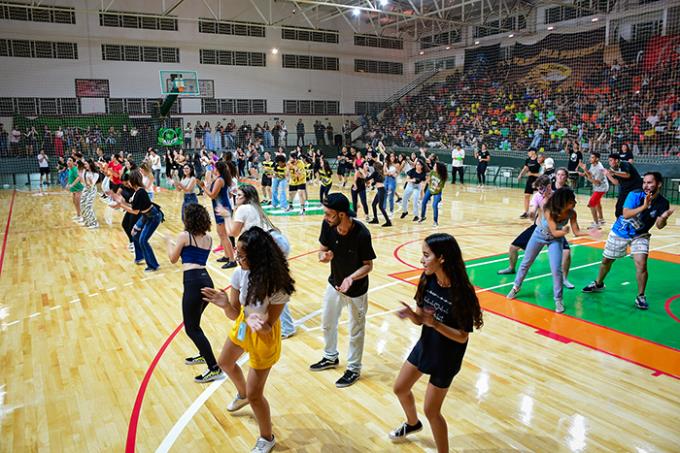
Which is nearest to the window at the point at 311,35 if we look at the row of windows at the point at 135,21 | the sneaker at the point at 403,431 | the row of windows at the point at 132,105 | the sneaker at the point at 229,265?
the row of windows at the point at 135,21

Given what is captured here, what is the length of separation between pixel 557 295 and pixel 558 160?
17424 mm

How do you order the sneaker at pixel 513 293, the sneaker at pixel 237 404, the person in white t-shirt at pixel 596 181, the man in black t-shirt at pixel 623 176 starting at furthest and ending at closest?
the person in white t-shirt at pixel 596 181, the man in black t-shirt at pixel 623 176, the sneaker at pixel 513 293, the sneaker at pixel 237 404

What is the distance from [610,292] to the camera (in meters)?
7.70

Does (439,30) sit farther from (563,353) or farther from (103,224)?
(563,353)

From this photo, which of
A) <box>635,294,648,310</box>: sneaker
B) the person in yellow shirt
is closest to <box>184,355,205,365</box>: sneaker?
<box>635,294,648,310</box>: sneaker

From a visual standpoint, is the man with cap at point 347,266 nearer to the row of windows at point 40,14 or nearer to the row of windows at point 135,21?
the row of windows at point 135,21

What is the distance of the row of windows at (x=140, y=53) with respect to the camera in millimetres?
29073

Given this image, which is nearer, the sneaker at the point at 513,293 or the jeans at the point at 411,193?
the sneaker at the point at 513,293

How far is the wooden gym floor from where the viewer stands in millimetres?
4195

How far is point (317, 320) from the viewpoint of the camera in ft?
22.3

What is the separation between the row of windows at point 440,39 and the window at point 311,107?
23.5ft

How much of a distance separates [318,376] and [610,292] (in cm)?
489

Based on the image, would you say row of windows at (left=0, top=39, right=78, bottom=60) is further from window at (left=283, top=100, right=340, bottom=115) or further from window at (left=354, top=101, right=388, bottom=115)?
window at (left=354, top=101, right=388, bottom=115)

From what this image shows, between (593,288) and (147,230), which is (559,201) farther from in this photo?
(147,230)
